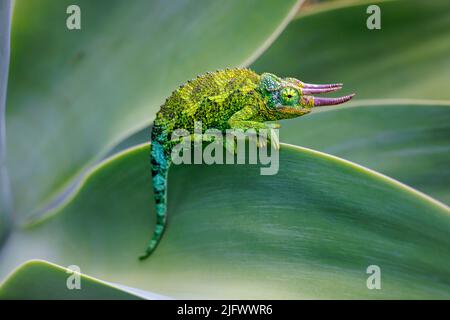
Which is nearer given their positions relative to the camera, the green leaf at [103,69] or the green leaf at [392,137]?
the green leaf at [392,137]

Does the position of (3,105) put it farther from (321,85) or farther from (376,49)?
(376,49)

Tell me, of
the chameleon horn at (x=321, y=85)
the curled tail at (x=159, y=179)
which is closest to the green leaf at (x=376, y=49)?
the chameleon horn at (x=321, y=85)

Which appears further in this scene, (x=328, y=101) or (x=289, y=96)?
(x=289, y=96)

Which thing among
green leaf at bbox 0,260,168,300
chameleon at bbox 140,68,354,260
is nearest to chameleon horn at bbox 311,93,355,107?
chameleon at bbox 140,68,354,260

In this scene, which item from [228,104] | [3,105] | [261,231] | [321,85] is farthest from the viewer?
[228,104]

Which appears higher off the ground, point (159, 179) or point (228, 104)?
point (228, 104)

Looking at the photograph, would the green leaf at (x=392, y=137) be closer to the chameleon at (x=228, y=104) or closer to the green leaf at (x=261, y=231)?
the chameleon at (x=228, y=104)

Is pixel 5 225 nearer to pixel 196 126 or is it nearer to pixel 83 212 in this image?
pixel 83 212

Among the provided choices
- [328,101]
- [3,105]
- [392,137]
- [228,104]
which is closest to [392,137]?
[392,137]

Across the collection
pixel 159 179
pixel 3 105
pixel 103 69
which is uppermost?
pixel 103 69
